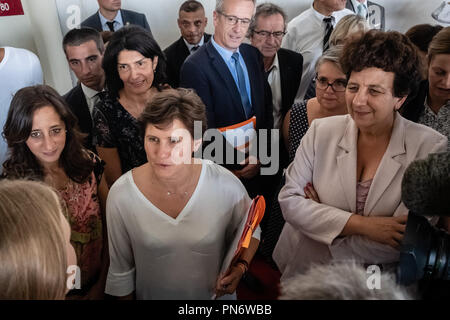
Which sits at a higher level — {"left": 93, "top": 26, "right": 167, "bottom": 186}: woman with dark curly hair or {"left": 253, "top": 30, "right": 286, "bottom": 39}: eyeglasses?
{"left": 253, "top": 30, "right": 286, "bottom": 39}: eyeglasses

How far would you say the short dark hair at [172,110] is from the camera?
130cm

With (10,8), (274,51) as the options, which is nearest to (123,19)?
(10,8)

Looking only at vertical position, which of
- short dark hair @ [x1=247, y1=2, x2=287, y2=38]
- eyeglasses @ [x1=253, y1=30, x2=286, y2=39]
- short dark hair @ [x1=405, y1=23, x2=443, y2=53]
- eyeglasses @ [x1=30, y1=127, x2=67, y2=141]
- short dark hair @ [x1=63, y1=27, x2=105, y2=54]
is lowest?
eyeglasses @ [x1=30, y1=127, x2=67, y2=141]

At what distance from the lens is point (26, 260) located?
2.43 feet

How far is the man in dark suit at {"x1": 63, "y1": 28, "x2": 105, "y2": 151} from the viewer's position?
1973mm

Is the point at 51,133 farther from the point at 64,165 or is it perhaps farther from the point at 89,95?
the point at 89,95

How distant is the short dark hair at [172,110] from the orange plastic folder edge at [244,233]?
1.07ft

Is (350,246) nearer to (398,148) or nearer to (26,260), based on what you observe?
(398,148)

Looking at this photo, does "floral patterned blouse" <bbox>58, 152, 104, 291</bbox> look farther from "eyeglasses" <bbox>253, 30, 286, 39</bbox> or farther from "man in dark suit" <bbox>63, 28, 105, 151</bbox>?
"eyeglasses" <bbox>253, 30, 286, 39</bbox>

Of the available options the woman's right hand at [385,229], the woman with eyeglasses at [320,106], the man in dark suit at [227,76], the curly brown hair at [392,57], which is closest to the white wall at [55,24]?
the man in dark suit at [227,76]

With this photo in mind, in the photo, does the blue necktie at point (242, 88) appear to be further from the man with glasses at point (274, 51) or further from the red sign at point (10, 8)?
the red sign at point (10, 8)

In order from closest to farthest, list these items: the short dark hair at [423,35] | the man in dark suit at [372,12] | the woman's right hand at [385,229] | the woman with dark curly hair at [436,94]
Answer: the woman's right hand at [385,229], the woman with dark curly hair at [436,94], the short dark hair at [423,35], the man in dark suit at [372,12]

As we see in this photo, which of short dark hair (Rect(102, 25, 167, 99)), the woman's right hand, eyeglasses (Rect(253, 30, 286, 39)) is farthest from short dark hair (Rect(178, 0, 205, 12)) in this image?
the woman's right hand

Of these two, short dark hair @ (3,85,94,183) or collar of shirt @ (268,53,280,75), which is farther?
collar of shirt @ (268,53,280,75)
